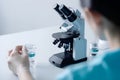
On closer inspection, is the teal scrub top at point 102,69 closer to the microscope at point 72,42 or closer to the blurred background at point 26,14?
the microscope at point 72,42

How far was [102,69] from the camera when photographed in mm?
733

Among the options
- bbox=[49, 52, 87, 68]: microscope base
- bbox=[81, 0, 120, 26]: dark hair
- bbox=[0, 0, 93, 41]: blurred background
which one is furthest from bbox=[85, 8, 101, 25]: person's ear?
bbox=[0, 0, 93, 41]: blurred background

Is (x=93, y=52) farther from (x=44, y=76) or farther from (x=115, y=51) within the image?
(x=115, y=51)

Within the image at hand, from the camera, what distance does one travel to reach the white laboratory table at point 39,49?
149cm

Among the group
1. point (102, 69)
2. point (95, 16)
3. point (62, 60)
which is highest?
point (95, 16)

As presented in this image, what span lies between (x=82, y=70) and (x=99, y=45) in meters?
1.02

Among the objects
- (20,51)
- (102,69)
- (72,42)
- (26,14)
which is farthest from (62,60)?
(26,14)

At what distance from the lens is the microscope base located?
61.7 inches

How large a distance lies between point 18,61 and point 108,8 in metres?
0.91

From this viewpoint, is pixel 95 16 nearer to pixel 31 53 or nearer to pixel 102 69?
pixel 102 69

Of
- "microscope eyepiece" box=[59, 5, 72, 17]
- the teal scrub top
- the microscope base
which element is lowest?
the microscope base

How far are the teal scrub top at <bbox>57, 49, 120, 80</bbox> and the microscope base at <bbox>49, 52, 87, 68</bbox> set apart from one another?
32.2 inches

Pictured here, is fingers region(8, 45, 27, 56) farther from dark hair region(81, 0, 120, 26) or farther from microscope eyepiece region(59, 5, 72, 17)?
dark hair region(81, 0, 120, 26)

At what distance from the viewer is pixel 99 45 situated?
5.72 feet
